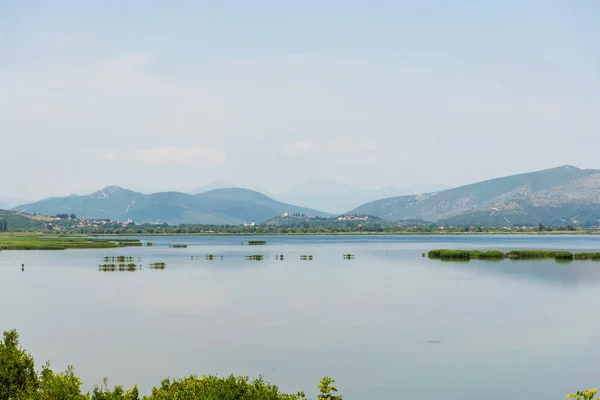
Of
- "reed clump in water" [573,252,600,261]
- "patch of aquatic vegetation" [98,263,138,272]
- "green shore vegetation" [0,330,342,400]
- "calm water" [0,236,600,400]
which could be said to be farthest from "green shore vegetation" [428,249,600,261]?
"green shore vegetation" [0,330,342,400]

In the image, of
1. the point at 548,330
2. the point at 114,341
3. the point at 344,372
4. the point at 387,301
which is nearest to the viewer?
the point at 344,372

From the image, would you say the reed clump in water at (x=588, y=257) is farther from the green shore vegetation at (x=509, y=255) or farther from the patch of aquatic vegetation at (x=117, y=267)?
the patch of aquatic vegetation at (x=117, y=267)

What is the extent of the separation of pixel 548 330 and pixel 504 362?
1235 cm

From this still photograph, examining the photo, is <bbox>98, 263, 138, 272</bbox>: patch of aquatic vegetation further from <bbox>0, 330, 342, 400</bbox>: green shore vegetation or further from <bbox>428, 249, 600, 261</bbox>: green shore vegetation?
<bbox>0, 330, 342, 400</bbox>: green shore vegetation

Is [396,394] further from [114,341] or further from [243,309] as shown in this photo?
[243,309]

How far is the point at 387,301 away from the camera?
67.1 metres

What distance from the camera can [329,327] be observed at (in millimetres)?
52406

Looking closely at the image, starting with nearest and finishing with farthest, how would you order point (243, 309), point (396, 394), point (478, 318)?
point (396, 394) < point (478, 318) < point (243, 309)

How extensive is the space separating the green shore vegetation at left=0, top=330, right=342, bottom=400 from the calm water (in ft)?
30.5

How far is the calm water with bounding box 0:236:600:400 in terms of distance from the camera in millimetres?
38000

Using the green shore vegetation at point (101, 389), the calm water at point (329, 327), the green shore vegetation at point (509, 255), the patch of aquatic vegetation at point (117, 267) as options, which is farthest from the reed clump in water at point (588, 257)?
the green shore vegetation at point (101, 389)

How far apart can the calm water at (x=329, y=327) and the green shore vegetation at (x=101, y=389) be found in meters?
9.31

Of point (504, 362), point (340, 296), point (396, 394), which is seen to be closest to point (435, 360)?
point (504, 362)

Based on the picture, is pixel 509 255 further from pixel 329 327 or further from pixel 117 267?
pixel 329 327
